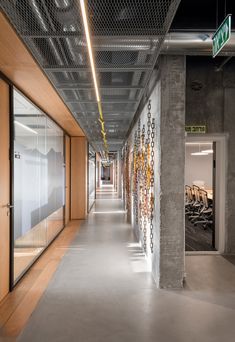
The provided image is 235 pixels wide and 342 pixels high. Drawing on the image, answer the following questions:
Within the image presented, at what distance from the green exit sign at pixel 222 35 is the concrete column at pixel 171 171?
0.64 meters

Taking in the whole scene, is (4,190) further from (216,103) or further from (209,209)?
(209,209)

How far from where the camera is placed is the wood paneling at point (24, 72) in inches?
102

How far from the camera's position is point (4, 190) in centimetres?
352

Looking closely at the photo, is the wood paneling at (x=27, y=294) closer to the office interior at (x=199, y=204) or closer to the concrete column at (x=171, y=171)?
the concrete column at (x=171, y=171)

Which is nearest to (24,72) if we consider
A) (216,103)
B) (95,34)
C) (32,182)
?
(95,34)

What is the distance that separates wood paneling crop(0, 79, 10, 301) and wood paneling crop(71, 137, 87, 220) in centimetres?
586

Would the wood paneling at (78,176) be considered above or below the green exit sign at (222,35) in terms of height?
below

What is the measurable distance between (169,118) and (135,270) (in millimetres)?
2340

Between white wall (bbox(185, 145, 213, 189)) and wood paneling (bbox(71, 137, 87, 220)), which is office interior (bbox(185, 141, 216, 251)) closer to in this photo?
white wall (bbox(185, 145, 213, 189))

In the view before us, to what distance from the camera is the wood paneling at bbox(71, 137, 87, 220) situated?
9578 millimetres

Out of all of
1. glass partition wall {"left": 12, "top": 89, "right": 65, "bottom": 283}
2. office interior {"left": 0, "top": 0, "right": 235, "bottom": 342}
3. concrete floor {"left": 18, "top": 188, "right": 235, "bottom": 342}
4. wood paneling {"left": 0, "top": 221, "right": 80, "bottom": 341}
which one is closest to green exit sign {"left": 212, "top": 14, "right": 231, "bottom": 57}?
office interior {"left": 0, "top": 0, "right": 235, "bottom": 342}

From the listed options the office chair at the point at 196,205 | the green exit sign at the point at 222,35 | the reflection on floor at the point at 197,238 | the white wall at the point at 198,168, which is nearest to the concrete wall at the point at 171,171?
the green exit sign at the point at 222,35

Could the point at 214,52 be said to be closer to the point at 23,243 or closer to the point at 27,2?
the point at 27,2

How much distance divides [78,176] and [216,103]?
549 centimetres
